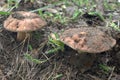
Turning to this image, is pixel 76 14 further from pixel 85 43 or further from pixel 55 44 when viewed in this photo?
pixel 85 43

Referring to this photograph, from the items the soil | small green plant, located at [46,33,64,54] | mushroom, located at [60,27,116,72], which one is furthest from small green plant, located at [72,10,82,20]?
mushroom, located at [60,27,116,72]

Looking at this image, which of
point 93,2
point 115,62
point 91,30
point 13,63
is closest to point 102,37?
point 91,30

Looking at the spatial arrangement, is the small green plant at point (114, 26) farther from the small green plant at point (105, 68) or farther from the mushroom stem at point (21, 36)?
the mushroom stem at point (21, 36)

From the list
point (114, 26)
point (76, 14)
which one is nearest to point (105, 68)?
point (114, 26)

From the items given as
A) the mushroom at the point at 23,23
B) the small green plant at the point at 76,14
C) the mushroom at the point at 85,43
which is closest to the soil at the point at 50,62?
the mushroom at the point at 85,43

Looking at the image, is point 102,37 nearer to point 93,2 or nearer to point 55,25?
point 55,25
